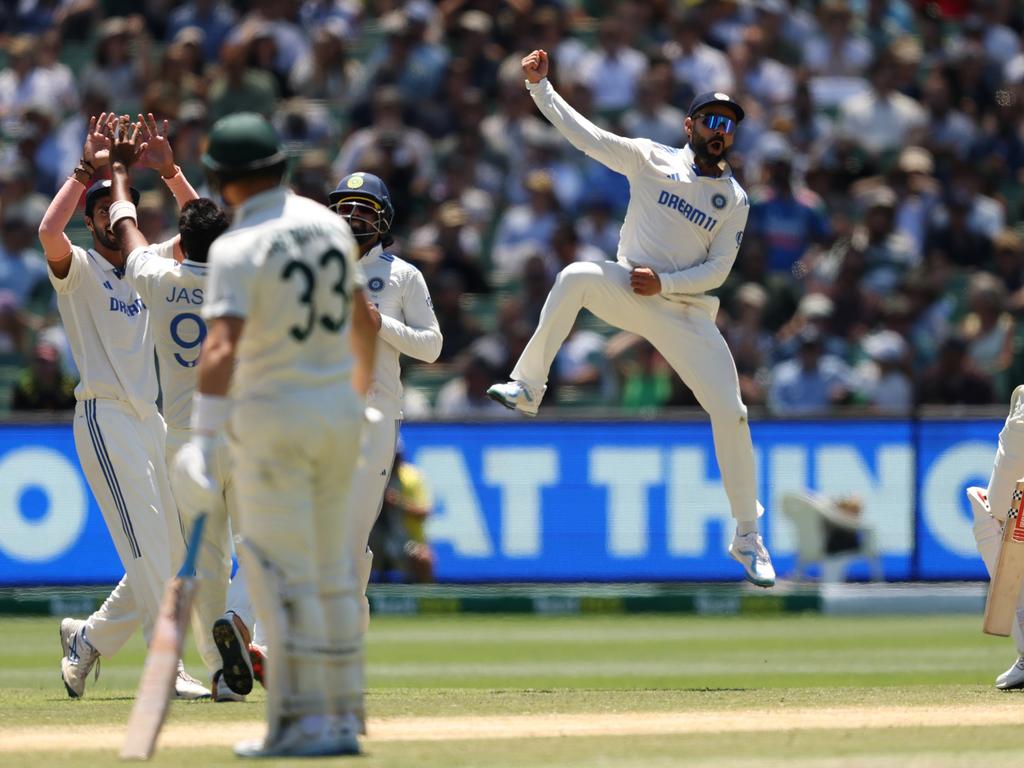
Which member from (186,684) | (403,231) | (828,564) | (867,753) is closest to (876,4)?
(403,231)

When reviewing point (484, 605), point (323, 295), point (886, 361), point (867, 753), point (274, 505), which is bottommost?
point (484, 605)

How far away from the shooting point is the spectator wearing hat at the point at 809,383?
1766 cm

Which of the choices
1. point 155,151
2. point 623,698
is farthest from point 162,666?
point 155,151

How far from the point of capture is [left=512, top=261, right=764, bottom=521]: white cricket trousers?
10609 millimetres

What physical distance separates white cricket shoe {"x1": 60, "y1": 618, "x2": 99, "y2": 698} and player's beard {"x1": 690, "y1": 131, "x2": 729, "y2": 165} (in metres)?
4.12

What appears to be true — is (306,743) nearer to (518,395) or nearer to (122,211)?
(122,211)

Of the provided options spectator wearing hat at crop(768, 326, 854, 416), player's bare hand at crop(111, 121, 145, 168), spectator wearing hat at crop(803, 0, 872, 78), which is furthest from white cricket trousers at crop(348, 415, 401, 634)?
spectator wearing hat at crop(803, 0, 872, 78)

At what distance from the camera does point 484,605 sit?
650 inches

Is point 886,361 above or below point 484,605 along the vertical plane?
above

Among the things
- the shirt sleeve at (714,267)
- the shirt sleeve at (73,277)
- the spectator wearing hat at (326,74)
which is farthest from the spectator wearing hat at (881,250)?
the shirt sleeve at (73,277)

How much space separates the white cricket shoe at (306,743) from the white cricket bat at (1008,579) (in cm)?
434

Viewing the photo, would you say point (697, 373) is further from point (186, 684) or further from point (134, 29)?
point (134, 29)

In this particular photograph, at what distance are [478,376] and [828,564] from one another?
3450 mm

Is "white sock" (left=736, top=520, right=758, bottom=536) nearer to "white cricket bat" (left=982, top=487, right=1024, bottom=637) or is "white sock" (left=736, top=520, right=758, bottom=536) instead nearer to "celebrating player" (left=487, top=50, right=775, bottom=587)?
"celebrating player" (left=487, top=50, right=775, bottom=587)
